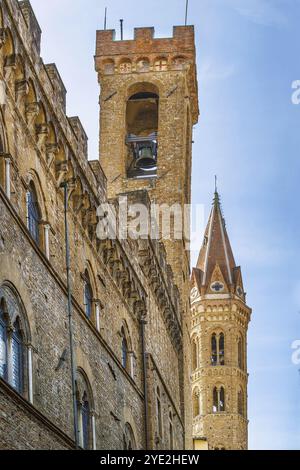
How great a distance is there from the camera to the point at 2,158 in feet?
57.5

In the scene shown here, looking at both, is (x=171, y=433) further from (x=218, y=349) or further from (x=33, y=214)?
(x=218, y=349)

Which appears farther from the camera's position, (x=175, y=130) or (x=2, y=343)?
(x=175, y=130)

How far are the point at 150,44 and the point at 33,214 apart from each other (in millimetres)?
26168

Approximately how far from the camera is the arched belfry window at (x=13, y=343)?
16734 mm

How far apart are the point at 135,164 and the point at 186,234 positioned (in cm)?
326

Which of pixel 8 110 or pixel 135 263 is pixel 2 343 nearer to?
pixel 8 110

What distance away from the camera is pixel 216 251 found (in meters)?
78.8

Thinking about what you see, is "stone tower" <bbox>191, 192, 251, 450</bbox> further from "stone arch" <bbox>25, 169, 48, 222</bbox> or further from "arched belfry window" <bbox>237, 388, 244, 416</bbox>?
"stone arch" <bbox>25, 169, 48, 222</bbox>

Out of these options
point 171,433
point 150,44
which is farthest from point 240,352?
point 171,433

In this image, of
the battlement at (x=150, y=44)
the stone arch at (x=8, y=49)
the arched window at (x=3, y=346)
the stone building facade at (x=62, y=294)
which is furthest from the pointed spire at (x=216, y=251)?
the arched window at (x=3, y=346)

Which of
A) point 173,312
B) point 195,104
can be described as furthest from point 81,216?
point 195,104

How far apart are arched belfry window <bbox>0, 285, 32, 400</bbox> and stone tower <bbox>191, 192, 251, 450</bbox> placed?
5589 centimetres

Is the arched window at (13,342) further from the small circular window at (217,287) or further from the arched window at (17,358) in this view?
the small circular window at (217,287)
